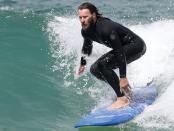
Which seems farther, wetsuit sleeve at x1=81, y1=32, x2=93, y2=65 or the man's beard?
wetsuit sleeve at x1=81, y1=32, x2=93, y2=65

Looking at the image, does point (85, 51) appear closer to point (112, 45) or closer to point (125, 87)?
point (112, 45)

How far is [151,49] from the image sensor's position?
449 inches

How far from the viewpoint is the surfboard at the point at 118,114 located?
7.56 meters

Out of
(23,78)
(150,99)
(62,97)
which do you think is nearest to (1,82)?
(23,78)

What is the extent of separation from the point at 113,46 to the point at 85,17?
0.58 m

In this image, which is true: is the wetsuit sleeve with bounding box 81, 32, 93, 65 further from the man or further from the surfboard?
the surfboard

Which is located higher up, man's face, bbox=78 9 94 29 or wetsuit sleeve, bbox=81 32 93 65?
man's face, bbox=78 9 94 29

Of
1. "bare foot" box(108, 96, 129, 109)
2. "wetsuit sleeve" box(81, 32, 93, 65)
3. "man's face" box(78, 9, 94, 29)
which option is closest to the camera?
"man's face" box(78, 9, 94, 29)

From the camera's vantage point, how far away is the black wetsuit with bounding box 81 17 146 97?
760 cm

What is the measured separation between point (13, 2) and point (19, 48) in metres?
5.59

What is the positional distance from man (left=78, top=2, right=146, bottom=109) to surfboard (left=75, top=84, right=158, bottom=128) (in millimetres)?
130

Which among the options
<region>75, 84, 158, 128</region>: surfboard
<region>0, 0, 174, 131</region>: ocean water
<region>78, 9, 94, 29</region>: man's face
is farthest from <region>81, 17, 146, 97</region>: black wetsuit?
<region>0, 0, 174, 131</region>: ocean water

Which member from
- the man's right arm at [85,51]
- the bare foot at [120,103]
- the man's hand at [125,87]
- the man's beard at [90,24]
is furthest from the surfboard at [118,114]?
the man's beard at [90,24]

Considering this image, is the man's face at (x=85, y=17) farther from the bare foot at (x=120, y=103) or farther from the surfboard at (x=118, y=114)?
the surfboard at (x=118, y=114)
